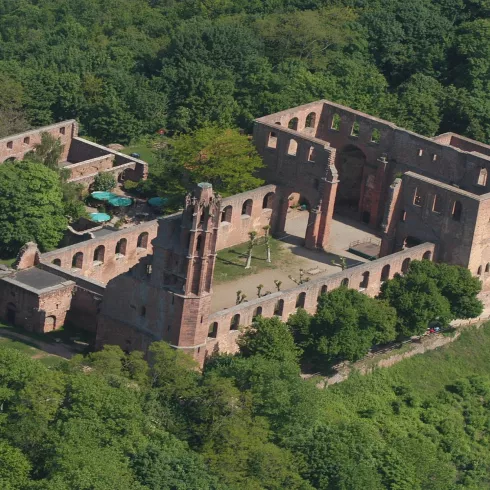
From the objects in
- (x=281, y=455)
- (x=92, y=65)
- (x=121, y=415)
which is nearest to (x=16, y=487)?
(x=121, y=415)

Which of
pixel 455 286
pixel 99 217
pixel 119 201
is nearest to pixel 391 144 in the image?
pixel 455 286

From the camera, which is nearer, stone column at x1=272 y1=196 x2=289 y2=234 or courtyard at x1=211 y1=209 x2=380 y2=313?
courtyard at x1=211 y1=209 x2=380 y2=313

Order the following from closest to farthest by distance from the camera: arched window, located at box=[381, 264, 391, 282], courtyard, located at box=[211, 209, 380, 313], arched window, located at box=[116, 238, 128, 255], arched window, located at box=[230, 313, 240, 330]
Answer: arched window, located at box=[230, 313, 240, 330]
arched window, located at box=[116, 238, 128, 255]
courtyard, located at box=[211, 209, 380, 313]
arched window, located at box=[381, 264, 391, 282]

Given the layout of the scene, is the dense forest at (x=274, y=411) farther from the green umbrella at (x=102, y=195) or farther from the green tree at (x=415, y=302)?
the green umbrella at (x=102, y=195)

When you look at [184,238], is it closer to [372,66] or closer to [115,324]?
[115,324]

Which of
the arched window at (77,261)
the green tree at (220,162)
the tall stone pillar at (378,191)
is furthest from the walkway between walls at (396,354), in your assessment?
the green tree at (220,162)

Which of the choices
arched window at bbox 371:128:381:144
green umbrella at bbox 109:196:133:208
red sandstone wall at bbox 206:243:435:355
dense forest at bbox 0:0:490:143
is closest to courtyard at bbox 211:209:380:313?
red sandstone wall at bbox 206:243:435:355

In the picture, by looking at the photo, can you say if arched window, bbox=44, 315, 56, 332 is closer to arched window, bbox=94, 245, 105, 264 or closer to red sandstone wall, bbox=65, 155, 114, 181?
arched window, bbox=94, 245, 105, 264
